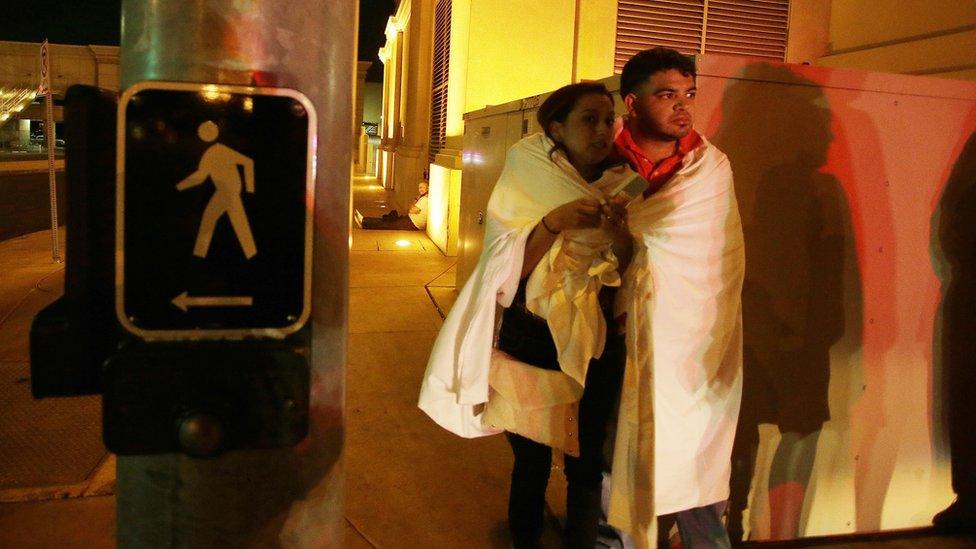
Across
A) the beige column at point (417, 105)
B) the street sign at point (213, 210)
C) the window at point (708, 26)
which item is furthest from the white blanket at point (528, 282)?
the beige column at point (417, 105)

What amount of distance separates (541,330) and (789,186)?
4.06 ft

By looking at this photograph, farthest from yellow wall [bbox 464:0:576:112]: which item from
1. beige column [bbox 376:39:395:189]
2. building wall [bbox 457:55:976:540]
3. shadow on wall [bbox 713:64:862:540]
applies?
beige column [bbox 376:39:395:189]

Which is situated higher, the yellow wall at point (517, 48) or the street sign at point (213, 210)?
the yellow wall at point (517, 48)

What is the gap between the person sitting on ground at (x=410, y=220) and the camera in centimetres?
1308

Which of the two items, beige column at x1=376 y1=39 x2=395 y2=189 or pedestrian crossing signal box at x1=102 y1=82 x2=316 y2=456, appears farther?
beige column at x1=376 y1=39 x2=395 y2=189

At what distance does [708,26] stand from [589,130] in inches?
291

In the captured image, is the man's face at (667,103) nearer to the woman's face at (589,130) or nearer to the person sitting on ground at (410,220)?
the woman's face at (589,130)

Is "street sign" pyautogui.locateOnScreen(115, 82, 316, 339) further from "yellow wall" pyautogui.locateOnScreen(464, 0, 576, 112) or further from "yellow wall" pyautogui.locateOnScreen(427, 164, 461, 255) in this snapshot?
"yellow wall" pyautogui.locateOnScreen(427, 164, 461, 255)

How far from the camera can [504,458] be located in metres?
4.30

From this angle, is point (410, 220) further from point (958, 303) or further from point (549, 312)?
point (549, 312)

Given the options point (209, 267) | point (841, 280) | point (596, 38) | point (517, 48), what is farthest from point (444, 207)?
point (209, 267)

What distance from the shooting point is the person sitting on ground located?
13.1 meters

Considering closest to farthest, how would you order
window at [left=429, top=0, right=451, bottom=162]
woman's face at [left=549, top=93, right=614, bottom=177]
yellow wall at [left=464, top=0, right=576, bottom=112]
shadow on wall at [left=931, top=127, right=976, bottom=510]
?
1. woman's face at [left=549, top=93, right=614, bottom=177]
2. shadow on wall at [left=931, top=127, right=976, bottom=510]
3. yellow wall at [left=464, top=0, right=576, bottom=112]
4. window at [left=429, top=0, right=451, bottom=162]

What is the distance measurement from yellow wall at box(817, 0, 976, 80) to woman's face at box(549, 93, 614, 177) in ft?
13.0
